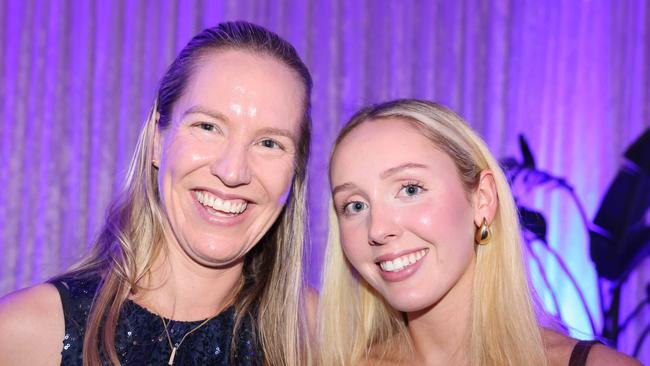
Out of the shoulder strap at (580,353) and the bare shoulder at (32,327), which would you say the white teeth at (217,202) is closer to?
the bare shoulder at (32,327)

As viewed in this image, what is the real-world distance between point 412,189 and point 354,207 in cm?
22

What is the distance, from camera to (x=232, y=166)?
2061mm

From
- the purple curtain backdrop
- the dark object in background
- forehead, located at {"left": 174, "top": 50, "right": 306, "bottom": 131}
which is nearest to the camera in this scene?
forehead, located at {"left": 174, "top": 50, "right": 306, "bottom": 131}

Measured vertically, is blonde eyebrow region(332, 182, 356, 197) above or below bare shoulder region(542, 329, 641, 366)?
above

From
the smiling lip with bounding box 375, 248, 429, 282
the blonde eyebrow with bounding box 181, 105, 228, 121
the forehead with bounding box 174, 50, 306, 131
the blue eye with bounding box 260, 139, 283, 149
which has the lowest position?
the smiling lip with bounding box 375, 248, 429, 282

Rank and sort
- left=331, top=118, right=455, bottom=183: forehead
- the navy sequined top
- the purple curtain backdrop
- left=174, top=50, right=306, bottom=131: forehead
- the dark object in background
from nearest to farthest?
the navy sequined top < left=174, top=50, right=306, bottom=131: forehead < left=331, top=118, right=455, bottom=183: forehead < the dark object in background < the purple curtain backdrop

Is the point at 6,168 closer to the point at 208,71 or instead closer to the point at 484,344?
the point at 208,71

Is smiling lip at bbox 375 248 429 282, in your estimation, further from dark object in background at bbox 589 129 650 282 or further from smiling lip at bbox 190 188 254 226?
dark object in background at bbox 589 129 650 282

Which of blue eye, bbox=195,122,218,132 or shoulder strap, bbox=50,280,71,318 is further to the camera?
blue eye, bbox=195,122,218,132

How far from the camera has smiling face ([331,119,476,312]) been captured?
7.13 feet

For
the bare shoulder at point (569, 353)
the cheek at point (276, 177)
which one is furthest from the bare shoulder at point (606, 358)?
the cheek at point (276, 177)

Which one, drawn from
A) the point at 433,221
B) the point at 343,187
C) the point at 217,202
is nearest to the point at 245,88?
the point at 217,202

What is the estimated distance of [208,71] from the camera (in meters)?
2.17

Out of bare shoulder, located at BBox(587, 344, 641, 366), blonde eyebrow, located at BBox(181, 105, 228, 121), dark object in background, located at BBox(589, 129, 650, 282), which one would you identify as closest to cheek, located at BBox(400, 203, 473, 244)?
bare shoulder, located at BBox(587, 344, 641, 366)
